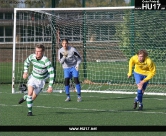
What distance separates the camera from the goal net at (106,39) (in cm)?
2231

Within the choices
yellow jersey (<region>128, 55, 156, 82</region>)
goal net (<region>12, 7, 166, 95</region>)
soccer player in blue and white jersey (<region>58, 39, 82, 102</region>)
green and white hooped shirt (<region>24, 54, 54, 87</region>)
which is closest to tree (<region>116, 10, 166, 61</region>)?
goal net (<region>12, 7, 166, 95</region>)

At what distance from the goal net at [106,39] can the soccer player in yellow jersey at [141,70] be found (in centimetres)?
535

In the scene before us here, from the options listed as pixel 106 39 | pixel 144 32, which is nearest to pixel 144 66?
pixel 144 32

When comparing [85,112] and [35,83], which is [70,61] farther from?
[35,83]

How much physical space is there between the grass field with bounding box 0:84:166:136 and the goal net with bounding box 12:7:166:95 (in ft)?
8.81

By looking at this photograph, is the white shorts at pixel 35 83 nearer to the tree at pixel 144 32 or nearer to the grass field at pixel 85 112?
the grass field at pixel 85 112

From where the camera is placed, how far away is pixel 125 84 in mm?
22953

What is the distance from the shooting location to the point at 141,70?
1636 cm

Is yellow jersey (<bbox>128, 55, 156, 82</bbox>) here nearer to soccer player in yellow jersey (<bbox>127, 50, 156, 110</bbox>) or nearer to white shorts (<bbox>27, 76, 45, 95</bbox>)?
soccer player in yellow jersey (<bbox>127, 50, 156, 110</bbox>)

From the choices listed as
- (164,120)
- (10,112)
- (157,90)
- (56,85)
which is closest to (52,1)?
(56,85)

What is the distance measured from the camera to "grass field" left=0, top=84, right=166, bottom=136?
1293 cm

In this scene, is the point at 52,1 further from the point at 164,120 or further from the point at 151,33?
the point at 164,120

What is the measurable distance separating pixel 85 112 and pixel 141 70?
7.41ft

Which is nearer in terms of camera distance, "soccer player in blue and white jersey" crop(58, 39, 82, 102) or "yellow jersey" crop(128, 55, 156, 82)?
"yellow jersey" crop(128, 55, 156, 82)
